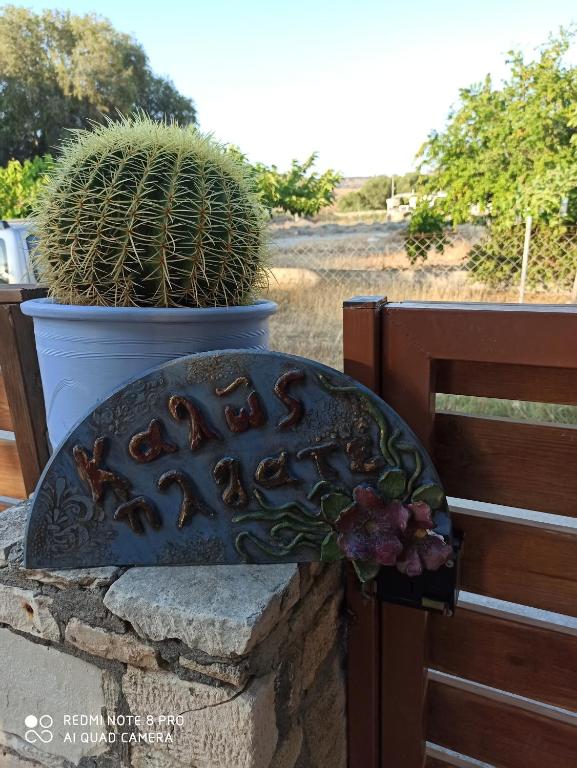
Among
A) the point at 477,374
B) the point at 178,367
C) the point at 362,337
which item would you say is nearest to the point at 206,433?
→ the point at 178,367

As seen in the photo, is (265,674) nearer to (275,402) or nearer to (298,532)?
(298,532)

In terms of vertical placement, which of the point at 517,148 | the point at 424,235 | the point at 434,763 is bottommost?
the point at 434,763

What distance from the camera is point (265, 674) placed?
877mm

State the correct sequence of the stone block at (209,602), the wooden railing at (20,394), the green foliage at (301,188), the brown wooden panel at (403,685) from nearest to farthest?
1. the stone block at (209,602)
2. the brown wooden panel at (403,685)
3. the wooden railing at (20,394)
4. the green foliage at (301,188)

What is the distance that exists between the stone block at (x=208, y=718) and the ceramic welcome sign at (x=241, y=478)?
0.20m

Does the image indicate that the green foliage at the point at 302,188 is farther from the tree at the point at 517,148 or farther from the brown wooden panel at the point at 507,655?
the brown wooden panel at the point at 507,655

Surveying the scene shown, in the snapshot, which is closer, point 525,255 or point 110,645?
point 110,645

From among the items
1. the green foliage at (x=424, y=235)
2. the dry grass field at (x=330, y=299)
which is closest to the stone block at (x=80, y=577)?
the dry grass field at (x=330, y=299)

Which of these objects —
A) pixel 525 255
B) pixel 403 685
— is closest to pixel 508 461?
pixel 403 685

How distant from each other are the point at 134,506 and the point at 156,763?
45cm

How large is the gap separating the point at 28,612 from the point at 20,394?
0.56 meters

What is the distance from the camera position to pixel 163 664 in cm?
89

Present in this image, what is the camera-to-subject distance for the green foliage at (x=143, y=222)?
965 millimetres

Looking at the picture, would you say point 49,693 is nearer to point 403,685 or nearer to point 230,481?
point 230,481
